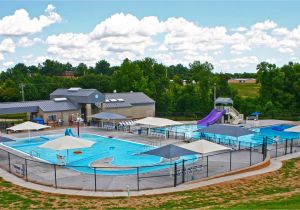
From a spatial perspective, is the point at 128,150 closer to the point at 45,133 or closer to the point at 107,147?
the point at 107,147

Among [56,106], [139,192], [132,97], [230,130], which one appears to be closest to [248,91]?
[132,97]

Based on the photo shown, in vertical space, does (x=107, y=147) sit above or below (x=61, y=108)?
below

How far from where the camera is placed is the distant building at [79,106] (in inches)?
1652

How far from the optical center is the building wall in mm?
47106

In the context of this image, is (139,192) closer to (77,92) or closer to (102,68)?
(77,92)

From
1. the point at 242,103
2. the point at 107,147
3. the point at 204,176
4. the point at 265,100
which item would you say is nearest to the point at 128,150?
the point at 107,147

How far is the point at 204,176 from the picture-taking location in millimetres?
19438

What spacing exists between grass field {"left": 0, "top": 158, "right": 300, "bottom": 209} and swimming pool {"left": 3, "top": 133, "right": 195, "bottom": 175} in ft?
17.1

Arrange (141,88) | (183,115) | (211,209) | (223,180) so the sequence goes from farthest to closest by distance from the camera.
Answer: (141,88) < (183,115) < (223,180) < (211,209)

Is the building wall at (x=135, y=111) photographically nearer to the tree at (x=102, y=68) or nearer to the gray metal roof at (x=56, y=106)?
the gray metal roof at (x=56, y=106)

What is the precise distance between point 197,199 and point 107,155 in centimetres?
1366

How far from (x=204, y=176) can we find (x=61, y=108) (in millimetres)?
28165

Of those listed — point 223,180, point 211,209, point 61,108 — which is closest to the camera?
point 211,209

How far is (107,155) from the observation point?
27.4m
